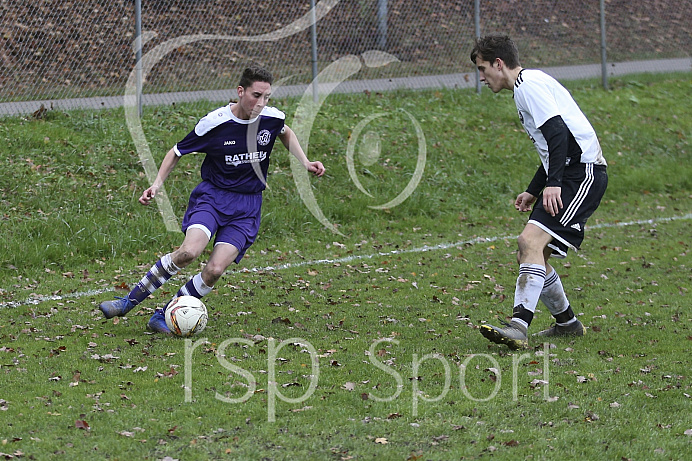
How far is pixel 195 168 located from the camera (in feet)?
39.4

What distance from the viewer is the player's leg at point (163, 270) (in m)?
6.71

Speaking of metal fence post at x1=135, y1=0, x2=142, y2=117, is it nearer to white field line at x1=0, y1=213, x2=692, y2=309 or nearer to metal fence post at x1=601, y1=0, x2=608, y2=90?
white field line at x1=0, y1=213, x2=692, y2=309

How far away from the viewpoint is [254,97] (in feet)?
22.5

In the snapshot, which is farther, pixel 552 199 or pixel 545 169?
pixel 545 169

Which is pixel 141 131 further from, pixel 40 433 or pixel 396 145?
pixel 40 433

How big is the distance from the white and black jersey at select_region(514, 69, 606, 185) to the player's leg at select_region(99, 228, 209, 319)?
2823 mm

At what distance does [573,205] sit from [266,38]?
9761 mm

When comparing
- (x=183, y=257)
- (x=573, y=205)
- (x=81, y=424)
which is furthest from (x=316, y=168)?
(x=81, y=424)

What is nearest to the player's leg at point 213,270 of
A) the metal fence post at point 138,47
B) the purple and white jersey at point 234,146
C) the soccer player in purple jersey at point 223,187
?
the soccer player in purple jersey at point 223,187

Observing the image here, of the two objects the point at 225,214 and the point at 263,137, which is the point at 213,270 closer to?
the point at 225,214

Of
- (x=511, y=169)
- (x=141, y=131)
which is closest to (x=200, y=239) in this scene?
(x=141, y=131)

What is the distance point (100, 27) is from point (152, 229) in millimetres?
4215

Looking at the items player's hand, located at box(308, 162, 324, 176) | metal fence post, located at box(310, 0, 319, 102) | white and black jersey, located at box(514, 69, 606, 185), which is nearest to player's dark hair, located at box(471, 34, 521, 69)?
white and black jersey, located at box(514, 69, 606, 185)

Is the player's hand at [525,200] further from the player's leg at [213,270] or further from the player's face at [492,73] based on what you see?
the player's leg at [213,270]
